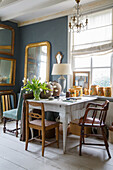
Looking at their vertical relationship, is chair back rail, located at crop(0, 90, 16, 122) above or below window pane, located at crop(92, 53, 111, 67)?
below

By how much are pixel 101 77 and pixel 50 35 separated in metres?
2.02

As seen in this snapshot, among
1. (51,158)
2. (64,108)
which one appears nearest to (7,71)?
(64,108)

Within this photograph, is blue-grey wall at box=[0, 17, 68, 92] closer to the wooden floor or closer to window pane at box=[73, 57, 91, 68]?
window pane at box=[73, 57, 91, 68]

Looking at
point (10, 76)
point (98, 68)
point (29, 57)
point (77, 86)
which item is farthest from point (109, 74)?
point (10, 76)

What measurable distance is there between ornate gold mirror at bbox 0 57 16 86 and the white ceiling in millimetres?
1308

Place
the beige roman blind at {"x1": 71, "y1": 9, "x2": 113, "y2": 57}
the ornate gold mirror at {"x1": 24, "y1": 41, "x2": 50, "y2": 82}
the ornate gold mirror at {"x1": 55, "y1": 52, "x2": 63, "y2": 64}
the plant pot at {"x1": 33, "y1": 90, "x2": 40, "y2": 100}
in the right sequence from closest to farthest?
the plant pot at {"x1": 33, "y1": 90, "x2": 40, "y2": 100} → the beige roman blind at {"x1": 71, "y1": 9, "x2": 113, "y2": 57} → the ornate gold mirror at {"x1": 55, "y1": 52, "x2": 63, "y2": 64} → the ornate gold mirror at {"x1": 24, "y1": 41, "x2": 50, "y2": 82}

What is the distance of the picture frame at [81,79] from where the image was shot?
177 inches

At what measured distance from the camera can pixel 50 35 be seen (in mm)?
5133

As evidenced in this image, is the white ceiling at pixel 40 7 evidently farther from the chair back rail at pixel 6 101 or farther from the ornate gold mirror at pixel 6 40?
the chair back rail at pixel 6 101

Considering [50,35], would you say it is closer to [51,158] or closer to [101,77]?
[101,77]

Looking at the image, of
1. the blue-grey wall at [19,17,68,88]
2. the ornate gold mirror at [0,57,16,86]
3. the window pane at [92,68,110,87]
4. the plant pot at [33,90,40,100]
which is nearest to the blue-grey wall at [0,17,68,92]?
the blue-grey wall at [19,17,68,88]

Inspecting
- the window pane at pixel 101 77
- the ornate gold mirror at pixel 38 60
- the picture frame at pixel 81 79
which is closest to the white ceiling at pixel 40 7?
the ornate gold mirror at pixel 38 60

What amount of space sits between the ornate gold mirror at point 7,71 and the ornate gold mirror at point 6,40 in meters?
0.28

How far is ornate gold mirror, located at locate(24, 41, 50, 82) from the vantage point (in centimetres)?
514
